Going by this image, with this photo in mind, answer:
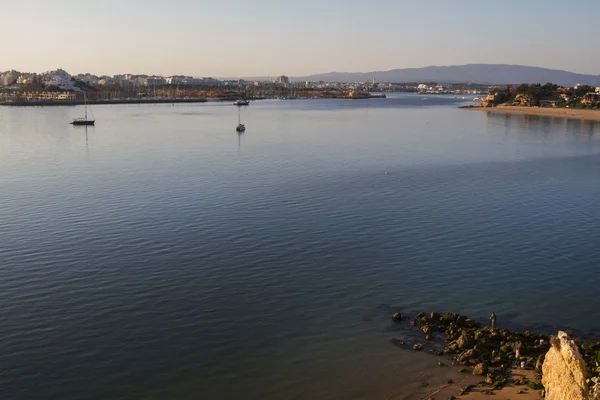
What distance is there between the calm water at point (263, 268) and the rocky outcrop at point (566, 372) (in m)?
2.56

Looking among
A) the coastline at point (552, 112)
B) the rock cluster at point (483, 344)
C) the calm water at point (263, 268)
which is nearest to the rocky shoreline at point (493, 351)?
the rock cluster at point (483, 344)

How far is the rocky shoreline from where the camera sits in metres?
8.11

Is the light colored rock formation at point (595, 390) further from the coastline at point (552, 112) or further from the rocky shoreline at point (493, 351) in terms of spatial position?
the coastline at point (552, 112)

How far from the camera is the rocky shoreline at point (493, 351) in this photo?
8.11m

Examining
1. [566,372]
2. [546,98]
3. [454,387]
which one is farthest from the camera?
[546,98]

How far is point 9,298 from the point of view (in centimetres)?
1152

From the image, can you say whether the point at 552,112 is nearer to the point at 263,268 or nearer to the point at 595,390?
the point at 263,268

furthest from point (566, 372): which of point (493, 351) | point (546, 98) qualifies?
point (546, 98)

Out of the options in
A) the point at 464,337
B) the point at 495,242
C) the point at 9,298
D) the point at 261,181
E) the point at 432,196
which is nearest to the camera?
the point at 464,337

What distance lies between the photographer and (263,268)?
1352cm

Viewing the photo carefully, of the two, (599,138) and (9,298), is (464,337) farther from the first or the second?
(599,138)

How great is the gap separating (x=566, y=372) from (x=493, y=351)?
9.80 feet

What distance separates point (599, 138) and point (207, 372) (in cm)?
4667

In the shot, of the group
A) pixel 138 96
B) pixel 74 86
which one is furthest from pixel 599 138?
pixel 74 86
